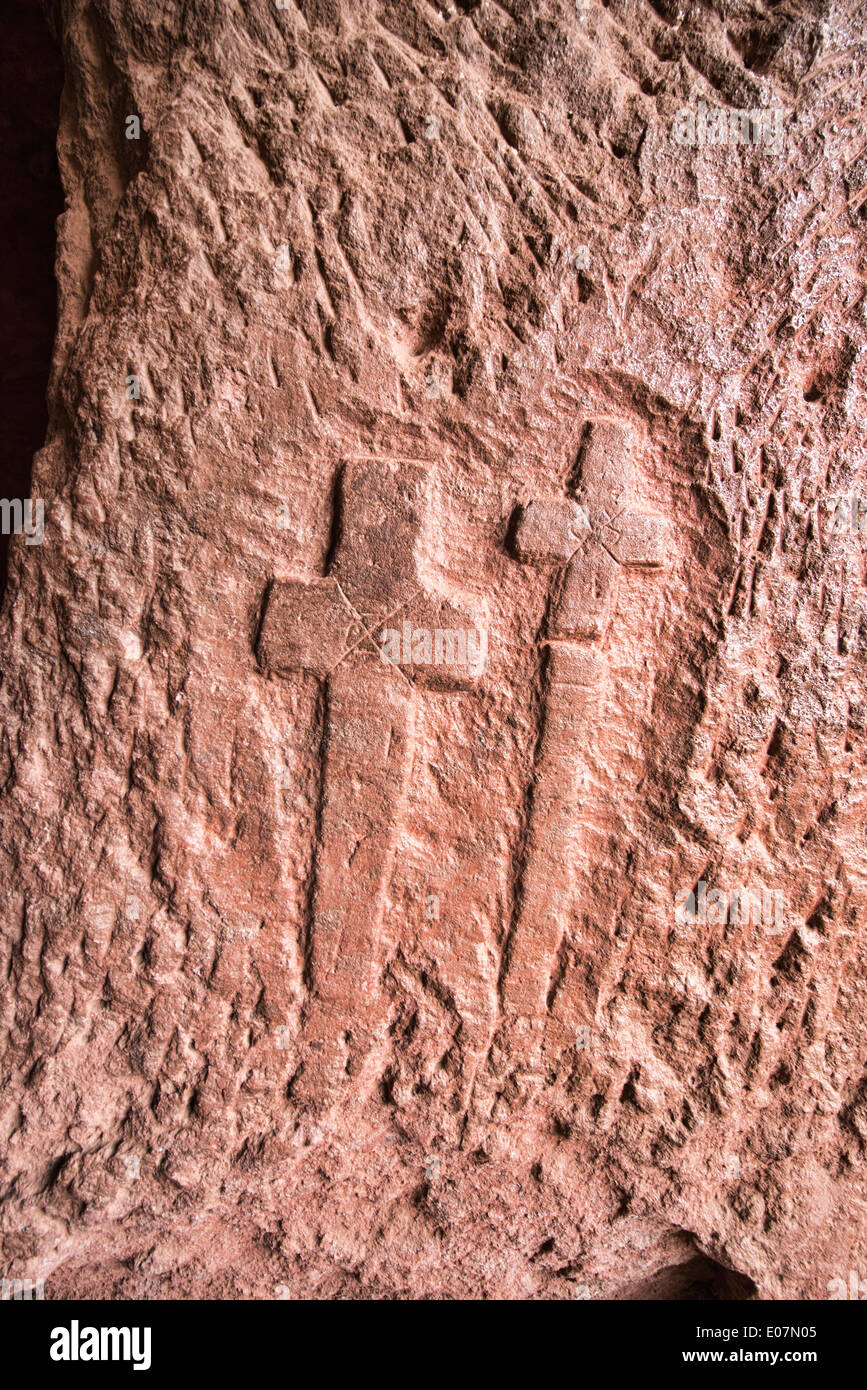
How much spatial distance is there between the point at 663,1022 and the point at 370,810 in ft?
3.34

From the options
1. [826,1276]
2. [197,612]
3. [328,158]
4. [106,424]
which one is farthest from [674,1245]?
[328,158]

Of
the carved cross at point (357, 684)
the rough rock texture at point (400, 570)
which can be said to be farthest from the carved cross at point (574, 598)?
the carved cross at point (357, 684)

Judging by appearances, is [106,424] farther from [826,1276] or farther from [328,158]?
[826,1276]

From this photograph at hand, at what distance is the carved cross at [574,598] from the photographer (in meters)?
2.04

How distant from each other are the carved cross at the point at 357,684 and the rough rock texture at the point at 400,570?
0.04 feet

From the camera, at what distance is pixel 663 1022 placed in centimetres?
220

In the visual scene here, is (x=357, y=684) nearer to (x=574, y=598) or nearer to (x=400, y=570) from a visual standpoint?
(x=400, y=570)

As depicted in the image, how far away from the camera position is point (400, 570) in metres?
2.01

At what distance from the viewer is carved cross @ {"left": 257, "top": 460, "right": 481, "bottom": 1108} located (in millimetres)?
2010

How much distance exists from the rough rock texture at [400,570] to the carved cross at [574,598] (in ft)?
0.04

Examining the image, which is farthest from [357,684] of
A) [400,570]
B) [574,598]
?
[574,598]

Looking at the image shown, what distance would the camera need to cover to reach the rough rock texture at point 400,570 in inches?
79.8

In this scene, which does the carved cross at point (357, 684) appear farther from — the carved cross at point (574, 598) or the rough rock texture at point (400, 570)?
the carved cross at point (574, 598)

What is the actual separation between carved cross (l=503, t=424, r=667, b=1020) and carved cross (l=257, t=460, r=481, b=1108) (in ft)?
0.79
